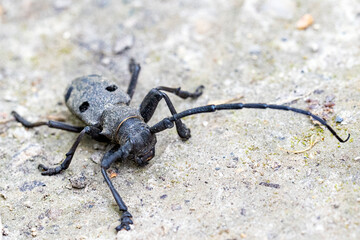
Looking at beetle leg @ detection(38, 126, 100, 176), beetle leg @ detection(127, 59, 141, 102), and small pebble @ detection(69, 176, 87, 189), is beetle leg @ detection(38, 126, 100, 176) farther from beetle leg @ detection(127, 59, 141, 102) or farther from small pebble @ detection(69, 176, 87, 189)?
beetle leg @ detection(127, 59, 141, 102)

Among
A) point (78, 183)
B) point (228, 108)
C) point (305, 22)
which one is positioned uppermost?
point (228, 108)

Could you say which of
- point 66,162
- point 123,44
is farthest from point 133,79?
point 66,162

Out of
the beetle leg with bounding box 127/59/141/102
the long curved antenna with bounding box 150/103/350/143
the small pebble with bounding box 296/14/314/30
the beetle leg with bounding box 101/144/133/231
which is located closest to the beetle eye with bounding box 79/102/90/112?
the beetle leg with bounding box 127/59/141/102

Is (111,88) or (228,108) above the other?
(228,108)

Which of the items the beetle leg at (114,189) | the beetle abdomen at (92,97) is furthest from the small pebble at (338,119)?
the beetle abdomen at (92,97)

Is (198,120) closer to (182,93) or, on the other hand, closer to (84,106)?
(182,93)

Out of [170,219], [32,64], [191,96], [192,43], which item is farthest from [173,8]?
[170,219]

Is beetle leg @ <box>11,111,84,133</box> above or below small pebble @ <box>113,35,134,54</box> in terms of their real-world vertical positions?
below
